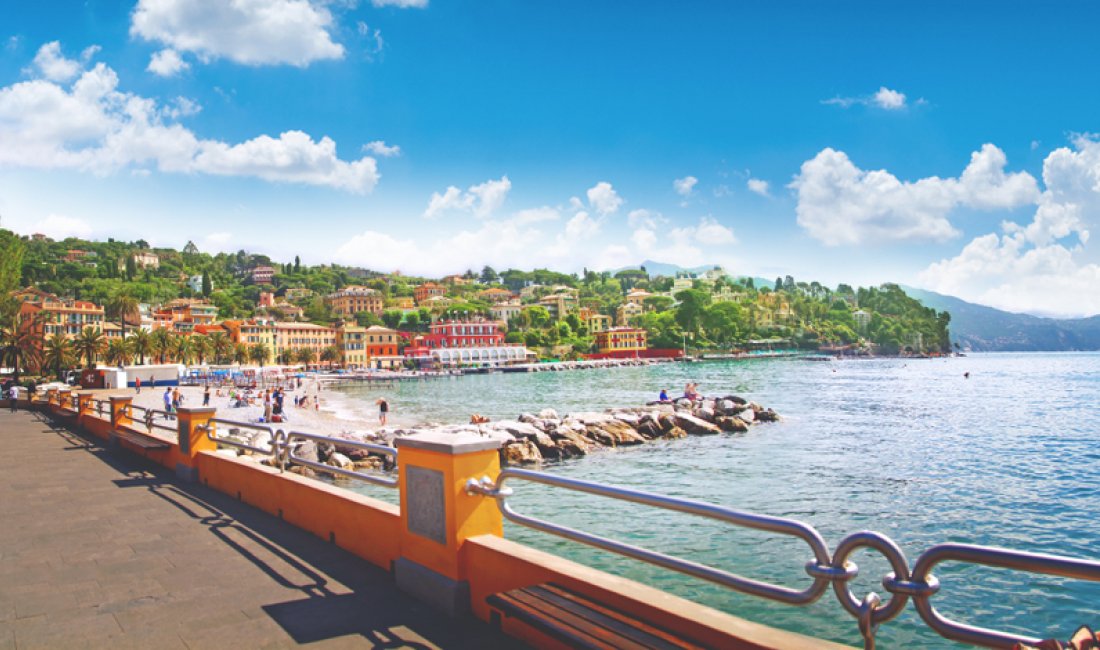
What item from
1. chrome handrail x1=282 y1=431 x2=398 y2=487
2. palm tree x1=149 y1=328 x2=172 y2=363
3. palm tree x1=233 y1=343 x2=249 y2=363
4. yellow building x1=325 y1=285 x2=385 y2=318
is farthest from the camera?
yellow building x1=325 y1=285 x2=385 y2=318

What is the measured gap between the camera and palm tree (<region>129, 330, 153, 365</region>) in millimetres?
73312

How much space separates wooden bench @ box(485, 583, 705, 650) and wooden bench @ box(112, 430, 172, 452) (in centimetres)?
893

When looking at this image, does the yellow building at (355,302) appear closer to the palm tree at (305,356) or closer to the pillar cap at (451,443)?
the palm tree at (305,356)

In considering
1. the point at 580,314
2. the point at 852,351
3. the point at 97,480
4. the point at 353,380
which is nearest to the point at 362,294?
the point at 580,314

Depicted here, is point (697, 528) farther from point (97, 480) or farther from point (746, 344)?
point (746, 344)

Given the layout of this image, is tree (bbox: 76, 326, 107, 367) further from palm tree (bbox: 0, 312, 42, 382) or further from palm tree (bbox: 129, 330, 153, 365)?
palm tree (bbox: 0, 312, 42, 382)

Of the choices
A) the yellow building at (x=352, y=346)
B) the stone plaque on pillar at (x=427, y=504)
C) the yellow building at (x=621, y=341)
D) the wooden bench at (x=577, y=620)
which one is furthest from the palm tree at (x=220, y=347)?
the wooden bench at (x=577, y=620)

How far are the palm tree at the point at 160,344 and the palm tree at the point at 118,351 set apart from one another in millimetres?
2375

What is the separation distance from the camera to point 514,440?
22.1 metres

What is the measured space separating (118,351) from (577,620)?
3282 inches

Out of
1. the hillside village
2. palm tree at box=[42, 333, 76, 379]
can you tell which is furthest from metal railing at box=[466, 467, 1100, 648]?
palm tree at box=[42, 333, 76, 379]

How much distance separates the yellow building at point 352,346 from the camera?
120438mm

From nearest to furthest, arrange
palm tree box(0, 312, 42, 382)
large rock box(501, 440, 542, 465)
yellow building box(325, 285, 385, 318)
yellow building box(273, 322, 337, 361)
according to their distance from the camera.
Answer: large rock box(501, 440, 542, 465)
palm tree box(0, 312, 42, 382)
yellow building box(273, 322, 337, 361)
yellow building box(325, 285, 385, 318)

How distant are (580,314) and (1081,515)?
507 feet
